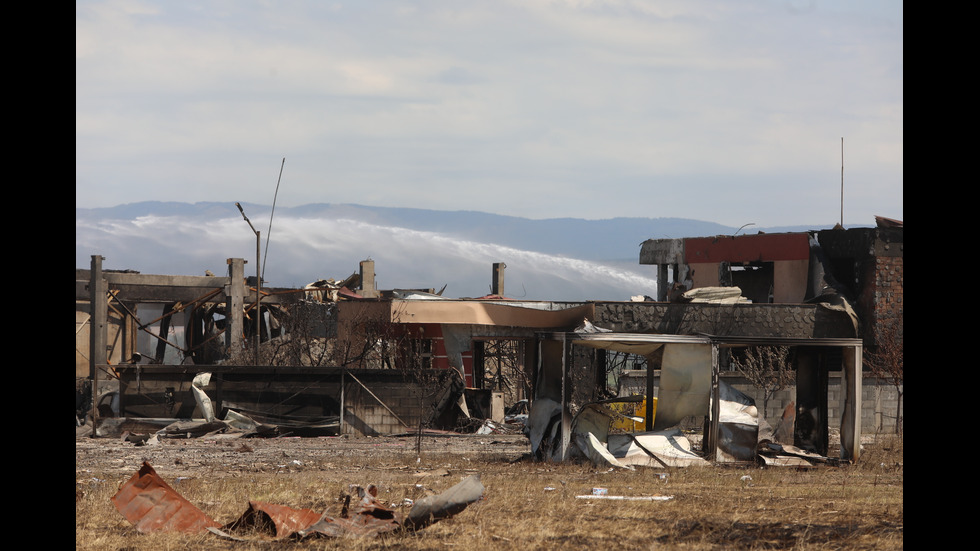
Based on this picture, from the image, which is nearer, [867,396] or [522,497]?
[522,497]

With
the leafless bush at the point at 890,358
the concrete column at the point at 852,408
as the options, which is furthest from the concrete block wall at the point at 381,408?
the leafless bush at the point at 890,358

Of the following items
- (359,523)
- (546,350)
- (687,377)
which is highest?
(546,350)

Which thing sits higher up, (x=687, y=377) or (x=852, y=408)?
(x=687, y=377)

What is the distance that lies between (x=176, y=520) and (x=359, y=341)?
722 inches

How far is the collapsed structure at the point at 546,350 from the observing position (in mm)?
15219

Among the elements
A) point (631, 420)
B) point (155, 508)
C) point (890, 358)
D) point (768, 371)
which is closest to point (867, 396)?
point (890, 358)

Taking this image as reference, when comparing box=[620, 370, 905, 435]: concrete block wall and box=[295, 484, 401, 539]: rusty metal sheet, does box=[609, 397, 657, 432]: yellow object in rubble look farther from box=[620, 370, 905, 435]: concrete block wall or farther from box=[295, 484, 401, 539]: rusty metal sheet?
box=[295, 484, 401, 539]: rusty metal sheet

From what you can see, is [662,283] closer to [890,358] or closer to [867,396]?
[890,358]

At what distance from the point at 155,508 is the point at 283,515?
132 centimetres

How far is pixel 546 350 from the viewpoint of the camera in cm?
1638

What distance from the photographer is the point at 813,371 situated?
16.7m

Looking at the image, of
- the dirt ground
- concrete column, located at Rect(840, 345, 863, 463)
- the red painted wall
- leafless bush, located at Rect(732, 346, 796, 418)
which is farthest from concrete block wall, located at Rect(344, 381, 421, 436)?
the red painted wall

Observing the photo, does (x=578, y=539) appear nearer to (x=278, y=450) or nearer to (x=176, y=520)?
(x=176, y=520)
